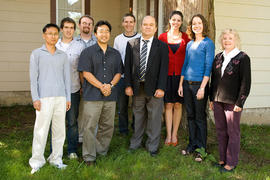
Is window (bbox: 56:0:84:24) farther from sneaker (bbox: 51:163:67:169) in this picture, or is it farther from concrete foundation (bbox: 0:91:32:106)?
sneaker (bbox: 51:163:67:169)

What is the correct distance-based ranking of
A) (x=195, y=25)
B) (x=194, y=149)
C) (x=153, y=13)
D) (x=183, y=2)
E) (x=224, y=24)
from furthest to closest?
(x=153, y=13) → (x=224, y=24) → (x=183, y=2) → (x=194, y=149) → (x=195, y=25)

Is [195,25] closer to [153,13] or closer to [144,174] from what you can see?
[144,174]

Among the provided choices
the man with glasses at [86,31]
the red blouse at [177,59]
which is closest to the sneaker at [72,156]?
the man with glasses at [86,31]

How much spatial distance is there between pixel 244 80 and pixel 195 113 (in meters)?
0.89

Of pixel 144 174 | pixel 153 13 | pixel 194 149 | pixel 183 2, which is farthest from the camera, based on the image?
pixel 153 13

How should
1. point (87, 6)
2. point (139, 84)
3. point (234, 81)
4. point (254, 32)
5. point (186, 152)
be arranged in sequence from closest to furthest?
1. point (234, 81)
2. point (139, 84)
3. point (186, 152)
4. point (254, 32)
5. point (87, 6)

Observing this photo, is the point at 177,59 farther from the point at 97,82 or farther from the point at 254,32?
the point at 254,32

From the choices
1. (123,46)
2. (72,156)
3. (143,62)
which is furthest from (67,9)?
(72,156)

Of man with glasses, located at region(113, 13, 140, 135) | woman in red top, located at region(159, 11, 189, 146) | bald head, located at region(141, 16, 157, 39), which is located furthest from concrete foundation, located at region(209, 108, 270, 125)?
bald head, located at region(141, 16, 157, 39)

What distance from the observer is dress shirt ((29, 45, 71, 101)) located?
11.0 ft

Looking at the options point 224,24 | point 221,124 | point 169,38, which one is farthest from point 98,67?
point 224,24

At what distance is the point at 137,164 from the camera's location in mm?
3750

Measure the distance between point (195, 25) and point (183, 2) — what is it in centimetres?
98

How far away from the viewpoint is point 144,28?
400 centimetres
